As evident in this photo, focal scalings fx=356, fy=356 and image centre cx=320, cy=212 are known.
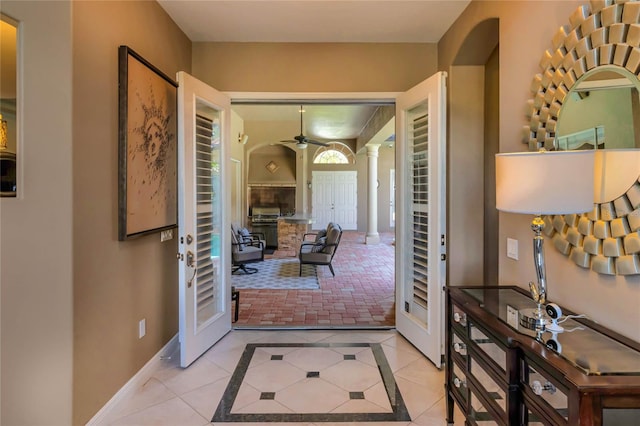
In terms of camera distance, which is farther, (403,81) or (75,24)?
(403,81)

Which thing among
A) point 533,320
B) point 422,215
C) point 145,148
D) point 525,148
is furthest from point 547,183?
point 145,148

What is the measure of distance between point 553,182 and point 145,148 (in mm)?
2480

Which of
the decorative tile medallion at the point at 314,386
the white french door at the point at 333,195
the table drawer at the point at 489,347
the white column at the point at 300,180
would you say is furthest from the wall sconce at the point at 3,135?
→ the white french door at the point at 333,195

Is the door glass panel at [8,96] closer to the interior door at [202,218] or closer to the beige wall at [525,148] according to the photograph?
the interior door at [202,218]

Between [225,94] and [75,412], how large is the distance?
273 cm

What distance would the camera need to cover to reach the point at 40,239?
5.83ft

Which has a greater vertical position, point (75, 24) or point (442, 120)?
point (75, 24)

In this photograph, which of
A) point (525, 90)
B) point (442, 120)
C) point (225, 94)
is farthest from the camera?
point (225, 94)

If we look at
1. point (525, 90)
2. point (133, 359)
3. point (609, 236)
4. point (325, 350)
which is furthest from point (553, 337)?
point (133, 359)

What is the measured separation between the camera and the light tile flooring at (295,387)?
2223 mm

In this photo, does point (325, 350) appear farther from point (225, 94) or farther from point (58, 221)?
point (225, 94)

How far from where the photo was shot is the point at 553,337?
136 centimetres

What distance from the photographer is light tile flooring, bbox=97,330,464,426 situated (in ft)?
7.29

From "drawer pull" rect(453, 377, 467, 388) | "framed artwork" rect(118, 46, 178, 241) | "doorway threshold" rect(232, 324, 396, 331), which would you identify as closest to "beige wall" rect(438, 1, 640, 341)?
"drawer pull" rect(453, 377, 467, 388)
